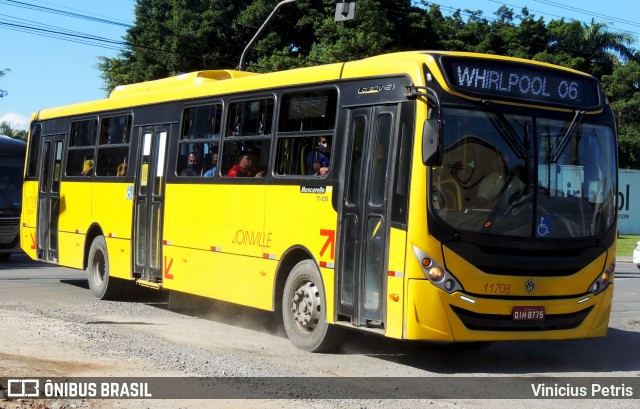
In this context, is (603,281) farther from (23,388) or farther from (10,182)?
(10,182)

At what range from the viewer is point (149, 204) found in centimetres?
1525

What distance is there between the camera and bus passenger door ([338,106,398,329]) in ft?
33.8

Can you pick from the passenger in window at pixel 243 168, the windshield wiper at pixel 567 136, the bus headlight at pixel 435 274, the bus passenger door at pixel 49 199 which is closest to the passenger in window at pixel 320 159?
the passenger in window at pixel 243 168

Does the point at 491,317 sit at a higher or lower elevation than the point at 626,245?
lower

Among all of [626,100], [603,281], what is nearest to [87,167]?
[603,281]

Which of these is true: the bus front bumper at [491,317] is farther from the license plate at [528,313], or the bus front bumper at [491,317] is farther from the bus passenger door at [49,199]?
the bus passenger door at [49,199]

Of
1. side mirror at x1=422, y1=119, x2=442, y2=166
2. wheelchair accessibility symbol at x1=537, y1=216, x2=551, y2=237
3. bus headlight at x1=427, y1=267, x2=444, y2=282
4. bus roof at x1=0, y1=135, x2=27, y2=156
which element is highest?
bus roof at x1=0, y1=135, x2=27, y2=156

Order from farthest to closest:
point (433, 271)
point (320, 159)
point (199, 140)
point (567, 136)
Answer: point (199, 140) → point (320, 159) → point (567, 136) → point (433, 271)

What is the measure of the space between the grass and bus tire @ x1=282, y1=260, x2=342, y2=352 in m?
27.2

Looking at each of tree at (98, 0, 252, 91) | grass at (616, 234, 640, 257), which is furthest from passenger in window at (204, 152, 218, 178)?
tree at (98, 0, 252, 91)

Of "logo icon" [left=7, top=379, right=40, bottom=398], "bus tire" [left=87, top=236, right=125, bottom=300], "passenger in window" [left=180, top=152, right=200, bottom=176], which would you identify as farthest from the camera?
"bus tire" [left=87, top=236, right=125, bottom=300]

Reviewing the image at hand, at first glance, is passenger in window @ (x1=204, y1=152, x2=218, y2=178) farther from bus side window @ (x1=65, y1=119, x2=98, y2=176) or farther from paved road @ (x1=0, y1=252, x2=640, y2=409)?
bus side window @ (x1=65, y1=119, x2=98, y2=176)

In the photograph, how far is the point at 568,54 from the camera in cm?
5634

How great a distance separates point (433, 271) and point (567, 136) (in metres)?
2.21
